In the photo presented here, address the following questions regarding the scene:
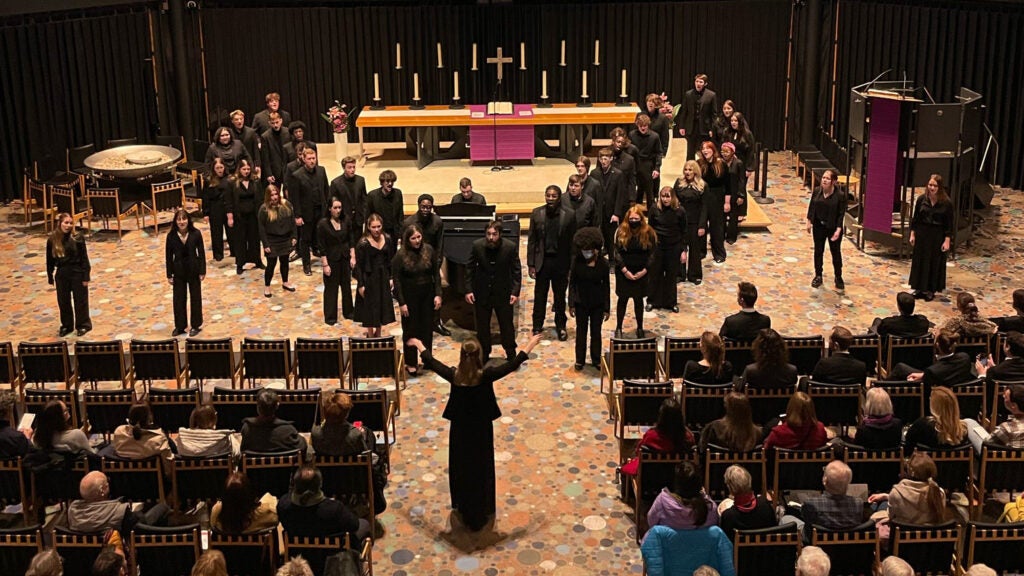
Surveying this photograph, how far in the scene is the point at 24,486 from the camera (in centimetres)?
909

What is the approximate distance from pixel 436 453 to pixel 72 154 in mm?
10649

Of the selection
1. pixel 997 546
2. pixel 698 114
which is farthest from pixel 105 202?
pixel 997 546

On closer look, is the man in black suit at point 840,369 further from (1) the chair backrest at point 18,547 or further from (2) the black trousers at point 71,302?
(2) the black trousers at point 71,302

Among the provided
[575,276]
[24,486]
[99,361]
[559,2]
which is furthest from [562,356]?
[559,2]

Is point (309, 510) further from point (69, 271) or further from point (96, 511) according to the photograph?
point (69, 271)

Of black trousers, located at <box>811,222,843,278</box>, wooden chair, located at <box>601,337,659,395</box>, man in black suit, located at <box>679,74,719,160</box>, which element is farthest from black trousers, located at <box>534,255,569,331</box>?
man in black suit, located at <box>679,74,719,160</box>

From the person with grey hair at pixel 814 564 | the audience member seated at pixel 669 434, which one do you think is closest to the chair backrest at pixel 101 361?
the audience member seated at pixel 669 434

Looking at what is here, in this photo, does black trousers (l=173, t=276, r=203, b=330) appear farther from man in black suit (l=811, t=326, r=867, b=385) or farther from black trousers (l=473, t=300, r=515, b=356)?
man in black suit (l=811, t=326, r=867, b=385)

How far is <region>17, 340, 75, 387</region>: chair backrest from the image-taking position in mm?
11484

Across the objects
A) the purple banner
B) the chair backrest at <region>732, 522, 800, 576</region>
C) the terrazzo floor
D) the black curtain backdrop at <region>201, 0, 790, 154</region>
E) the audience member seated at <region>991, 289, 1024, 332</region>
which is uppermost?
the black curtain backdrop at <region>201, 0, 790, 154</region>

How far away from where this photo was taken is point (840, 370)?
33.4 ft

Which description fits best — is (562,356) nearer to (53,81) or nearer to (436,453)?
(436,453)

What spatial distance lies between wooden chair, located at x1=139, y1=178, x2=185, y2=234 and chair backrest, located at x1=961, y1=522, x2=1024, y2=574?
1273cm

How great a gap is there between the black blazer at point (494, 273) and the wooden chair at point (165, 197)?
6.78m
